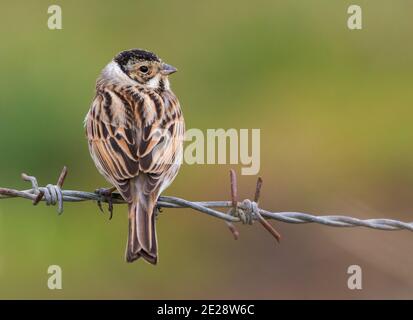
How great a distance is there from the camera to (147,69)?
32.2ft

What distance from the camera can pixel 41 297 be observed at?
1138 centimetres

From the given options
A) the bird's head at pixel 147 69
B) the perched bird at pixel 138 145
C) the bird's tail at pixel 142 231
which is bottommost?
the bird's tail at pixel 142 231

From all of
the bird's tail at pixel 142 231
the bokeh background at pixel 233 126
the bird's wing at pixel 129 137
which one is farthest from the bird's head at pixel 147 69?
the bokeh background at pixel 233 126

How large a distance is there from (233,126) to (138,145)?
642 cm

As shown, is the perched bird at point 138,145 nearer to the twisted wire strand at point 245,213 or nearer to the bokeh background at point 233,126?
the twisted wire strand at point 245,213

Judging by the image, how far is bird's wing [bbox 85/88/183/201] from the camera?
27.3 feet

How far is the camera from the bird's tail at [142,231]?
7938 mm

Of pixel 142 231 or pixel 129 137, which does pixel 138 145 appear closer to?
pixel 129 137

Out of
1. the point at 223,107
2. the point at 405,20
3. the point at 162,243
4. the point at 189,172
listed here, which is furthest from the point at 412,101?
the point at 162,243

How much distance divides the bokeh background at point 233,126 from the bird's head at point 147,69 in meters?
2.69

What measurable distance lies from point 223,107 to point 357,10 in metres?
2.77

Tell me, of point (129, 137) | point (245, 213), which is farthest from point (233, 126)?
point (245, 213)

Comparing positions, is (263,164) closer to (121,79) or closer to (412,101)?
(412,101)

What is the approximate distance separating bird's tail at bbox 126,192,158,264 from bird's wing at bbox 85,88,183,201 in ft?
0.31
